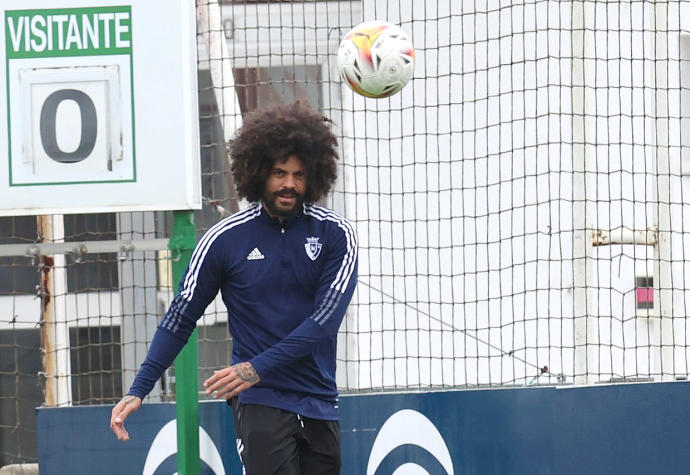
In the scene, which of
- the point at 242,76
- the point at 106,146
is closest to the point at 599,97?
the point at 242,76

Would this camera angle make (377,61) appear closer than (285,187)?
No

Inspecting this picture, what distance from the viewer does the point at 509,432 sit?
588 centimetres

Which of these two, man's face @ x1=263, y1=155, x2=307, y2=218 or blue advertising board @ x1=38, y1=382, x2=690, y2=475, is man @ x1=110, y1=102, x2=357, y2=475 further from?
blue advertising board @ x1=38, y1=382, x2=690, y2=475

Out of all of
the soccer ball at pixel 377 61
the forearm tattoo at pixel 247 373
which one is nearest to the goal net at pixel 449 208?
the soccer ball at pixel 377 61

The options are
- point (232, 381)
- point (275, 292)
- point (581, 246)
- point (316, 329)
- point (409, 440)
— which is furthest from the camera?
point (581, 246)

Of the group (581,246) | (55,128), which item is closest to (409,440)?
(581,246)

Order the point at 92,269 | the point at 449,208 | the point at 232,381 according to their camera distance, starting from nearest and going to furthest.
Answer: the point at 232,381, the point at 92,269, the point at 449,208

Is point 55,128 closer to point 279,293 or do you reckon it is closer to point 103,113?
point 103,113

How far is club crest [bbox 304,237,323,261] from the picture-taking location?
15.4 feet

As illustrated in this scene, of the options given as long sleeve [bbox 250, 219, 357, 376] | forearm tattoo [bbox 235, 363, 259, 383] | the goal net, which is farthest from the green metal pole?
forearm tattoo [bbox 235, 363, 259, 383]

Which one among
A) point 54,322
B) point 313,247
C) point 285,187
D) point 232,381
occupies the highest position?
point 285,187

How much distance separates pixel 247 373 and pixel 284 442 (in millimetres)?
350

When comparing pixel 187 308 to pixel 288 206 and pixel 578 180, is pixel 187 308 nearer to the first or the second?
pixel 288 206

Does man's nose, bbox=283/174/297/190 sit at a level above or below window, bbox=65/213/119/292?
above
